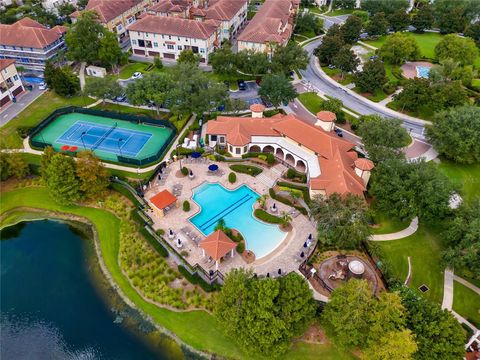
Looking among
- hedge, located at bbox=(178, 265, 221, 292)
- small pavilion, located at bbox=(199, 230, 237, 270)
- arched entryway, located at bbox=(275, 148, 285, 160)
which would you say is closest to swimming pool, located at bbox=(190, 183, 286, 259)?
small pavilion, located at bbox=(199, 230, 237, 270)

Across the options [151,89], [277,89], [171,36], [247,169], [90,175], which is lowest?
[247,169]

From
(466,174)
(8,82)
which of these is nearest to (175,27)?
(8,82)

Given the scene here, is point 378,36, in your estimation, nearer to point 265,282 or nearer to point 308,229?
point 308,229

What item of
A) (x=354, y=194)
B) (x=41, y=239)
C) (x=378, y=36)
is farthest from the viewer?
(x=378, y=36)

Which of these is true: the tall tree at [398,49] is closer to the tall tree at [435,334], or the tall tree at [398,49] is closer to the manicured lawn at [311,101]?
the manicured lawn at [311,101]

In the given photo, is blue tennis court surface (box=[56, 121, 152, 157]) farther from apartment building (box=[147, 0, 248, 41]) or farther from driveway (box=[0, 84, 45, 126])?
apartment building (box=[147, 0, 248, 41])

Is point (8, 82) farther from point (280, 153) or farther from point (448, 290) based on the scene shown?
point (448, 290)

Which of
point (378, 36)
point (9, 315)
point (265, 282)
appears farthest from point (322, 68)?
point (9, 315)
